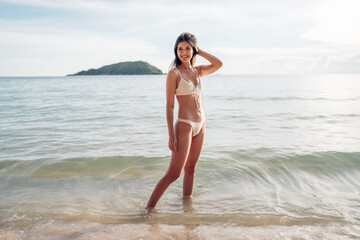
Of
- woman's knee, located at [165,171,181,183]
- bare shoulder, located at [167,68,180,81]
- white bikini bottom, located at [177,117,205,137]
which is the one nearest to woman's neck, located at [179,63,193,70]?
bare shoulder, located at [167,68,180,81]

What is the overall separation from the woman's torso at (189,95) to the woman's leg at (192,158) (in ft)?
0.99

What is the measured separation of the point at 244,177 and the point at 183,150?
102 inches

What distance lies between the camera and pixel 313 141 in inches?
352

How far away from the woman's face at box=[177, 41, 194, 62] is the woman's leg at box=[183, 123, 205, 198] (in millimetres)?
1062

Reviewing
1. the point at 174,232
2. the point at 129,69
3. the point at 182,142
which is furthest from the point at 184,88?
the point at 129,69

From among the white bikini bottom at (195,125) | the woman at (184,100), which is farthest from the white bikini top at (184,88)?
the white bikini bottom at (195,125)

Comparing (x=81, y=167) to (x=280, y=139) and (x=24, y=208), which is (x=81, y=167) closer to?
(x=24, y=208)

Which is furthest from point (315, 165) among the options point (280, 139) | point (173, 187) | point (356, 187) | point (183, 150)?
point (183, 150)

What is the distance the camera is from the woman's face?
12.5ft

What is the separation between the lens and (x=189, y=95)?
3.94m

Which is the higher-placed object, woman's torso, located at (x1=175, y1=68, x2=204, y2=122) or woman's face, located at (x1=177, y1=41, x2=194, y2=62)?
woman's face, located at (x1=177, y1=41, x2=194, y2=62)

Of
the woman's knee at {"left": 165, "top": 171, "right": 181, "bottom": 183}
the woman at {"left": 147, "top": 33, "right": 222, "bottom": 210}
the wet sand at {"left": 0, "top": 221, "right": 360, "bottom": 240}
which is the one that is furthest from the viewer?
the woman's knee at {"left": 165, "top": 171, "right": 181, "bottom": 183}

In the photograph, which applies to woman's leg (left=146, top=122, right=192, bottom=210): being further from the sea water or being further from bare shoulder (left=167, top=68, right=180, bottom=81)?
the sea water

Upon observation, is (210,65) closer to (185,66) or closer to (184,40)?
(185,66)
